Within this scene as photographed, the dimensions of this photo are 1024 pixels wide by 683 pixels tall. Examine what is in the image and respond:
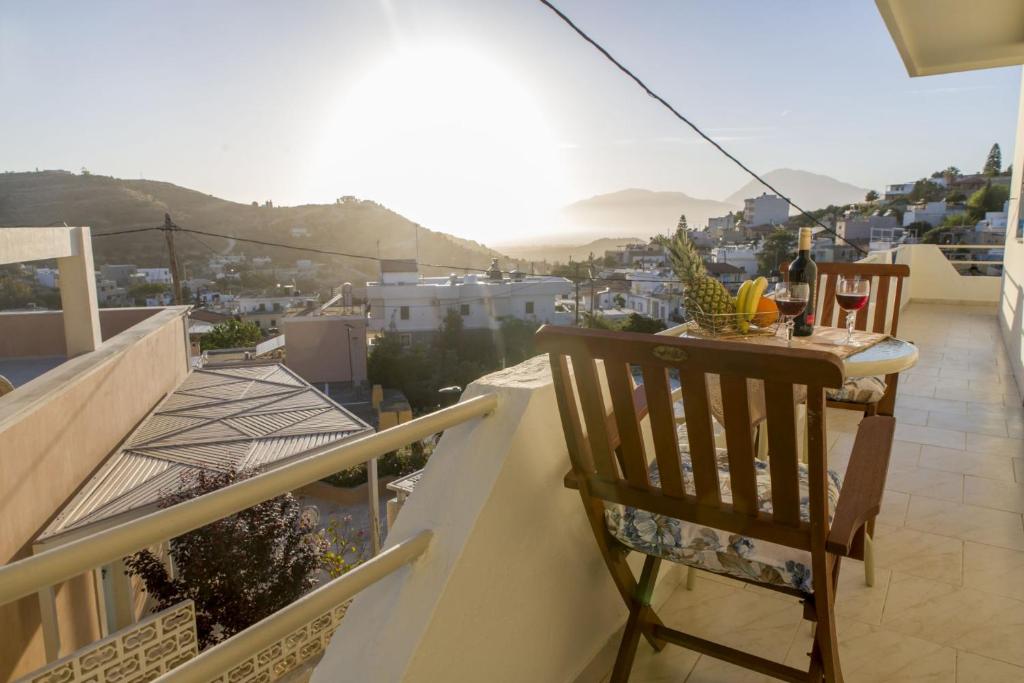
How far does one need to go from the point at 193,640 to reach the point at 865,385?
3.21m

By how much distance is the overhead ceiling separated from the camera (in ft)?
12.9

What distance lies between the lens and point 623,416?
3.49ft

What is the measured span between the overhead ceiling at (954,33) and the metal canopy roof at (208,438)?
521 centimetres

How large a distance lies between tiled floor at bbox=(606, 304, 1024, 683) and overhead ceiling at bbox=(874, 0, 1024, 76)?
2649 mm

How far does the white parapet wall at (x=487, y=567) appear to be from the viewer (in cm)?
102

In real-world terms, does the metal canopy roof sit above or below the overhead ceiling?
below

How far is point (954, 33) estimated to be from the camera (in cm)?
444

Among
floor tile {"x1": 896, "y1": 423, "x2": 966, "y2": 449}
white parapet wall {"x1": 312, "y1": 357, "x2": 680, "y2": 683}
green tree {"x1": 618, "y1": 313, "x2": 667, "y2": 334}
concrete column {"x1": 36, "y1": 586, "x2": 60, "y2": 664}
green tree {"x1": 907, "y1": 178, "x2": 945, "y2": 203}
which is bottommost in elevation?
concrete column {"x1": 36, "y1": 586, "x2": 60, "y2": 664}

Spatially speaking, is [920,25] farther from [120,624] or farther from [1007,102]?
[120,624]

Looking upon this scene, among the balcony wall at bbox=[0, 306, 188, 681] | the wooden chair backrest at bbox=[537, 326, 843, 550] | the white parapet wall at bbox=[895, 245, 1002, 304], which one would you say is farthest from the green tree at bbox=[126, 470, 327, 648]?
the white parapet wall at bbox=[895, 245, 1002, 304]

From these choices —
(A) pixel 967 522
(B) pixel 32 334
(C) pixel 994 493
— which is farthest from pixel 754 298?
(B) pixel 32 334

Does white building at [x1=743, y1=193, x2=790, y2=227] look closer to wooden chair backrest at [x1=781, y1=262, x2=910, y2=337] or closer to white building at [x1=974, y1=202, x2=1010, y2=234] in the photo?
white building at [x1=974, y1=202, x2=1010, y2=234]

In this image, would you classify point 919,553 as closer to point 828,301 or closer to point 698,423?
point 828,301

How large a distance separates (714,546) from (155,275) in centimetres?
3311
